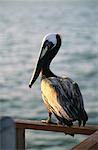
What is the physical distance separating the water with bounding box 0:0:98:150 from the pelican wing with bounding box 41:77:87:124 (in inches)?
162

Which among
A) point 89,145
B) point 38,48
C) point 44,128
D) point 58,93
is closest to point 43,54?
point 58,93

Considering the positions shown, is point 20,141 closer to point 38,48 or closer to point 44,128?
point 44,128

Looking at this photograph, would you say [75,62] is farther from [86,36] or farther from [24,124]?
[24,124]

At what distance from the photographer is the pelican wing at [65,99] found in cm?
156

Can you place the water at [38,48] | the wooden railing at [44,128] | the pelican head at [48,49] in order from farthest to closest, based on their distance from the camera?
the water at [38,48] → the pelican head at [48,49] → the wooden railing at [44,128]

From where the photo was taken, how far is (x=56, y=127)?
1531 millimetres

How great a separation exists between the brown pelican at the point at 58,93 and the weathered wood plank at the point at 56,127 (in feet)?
0.07

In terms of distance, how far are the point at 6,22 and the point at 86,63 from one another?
1.45 meters

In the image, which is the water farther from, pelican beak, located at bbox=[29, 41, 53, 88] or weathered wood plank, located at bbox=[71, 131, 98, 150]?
weathered wood plank, located at bbox=[71, 131, 98, 150]

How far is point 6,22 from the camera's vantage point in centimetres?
778

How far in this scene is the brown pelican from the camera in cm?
156

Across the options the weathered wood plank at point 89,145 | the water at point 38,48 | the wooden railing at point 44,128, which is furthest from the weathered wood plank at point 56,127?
the water at point 38,48

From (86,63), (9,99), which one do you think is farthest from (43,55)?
(86,63)

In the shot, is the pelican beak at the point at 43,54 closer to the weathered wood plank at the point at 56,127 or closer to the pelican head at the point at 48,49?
the pelican head at the point at 48,49
